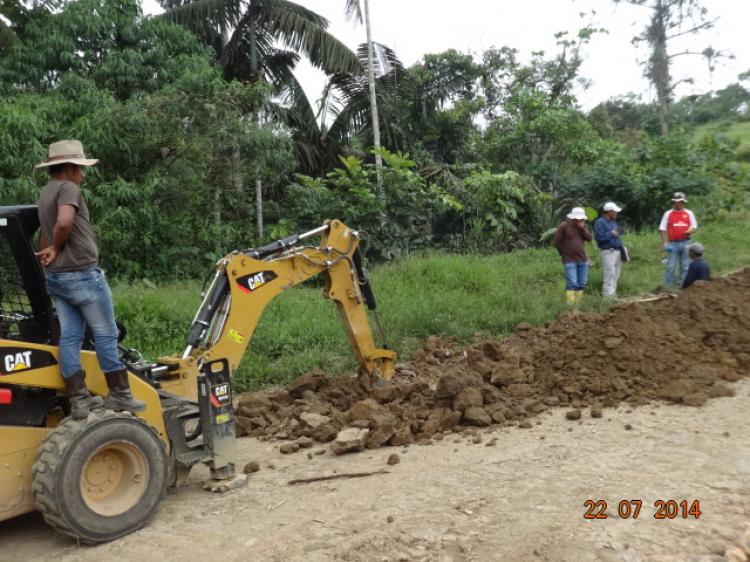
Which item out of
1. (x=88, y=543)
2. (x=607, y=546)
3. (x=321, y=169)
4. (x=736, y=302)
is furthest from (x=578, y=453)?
(x=321, y=169)

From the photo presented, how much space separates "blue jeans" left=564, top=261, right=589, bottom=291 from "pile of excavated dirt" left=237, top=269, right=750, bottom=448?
2861 millimetres

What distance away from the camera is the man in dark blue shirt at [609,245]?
11.1 meters

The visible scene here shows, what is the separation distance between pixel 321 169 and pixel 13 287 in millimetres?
15051

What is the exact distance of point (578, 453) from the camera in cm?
509

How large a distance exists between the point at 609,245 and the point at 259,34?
1066 cm

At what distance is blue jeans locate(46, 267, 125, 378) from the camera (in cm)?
402

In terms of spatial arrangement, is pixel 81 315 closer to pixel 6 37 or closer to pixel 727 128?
pixel 6 37

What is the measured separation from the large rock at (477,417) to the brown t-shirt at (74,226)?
132 inches

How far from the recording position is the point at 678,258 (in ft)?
38.5

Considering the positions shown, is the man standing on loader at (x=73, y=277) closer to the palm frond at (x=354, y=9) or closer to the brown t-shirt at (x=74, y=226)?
the brown t-shirt at (x=74, y=226)

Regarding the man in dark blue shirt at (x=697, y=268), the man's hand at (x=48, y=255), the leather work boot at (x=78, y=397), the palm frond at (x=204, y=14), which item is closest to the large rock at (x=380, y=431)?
the leather work boot at (x=78, y=397)

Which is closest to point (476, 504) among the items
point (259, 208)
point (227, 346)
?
point (227, 346)

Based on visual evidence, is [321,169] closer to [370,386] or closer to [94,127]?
[94,127]

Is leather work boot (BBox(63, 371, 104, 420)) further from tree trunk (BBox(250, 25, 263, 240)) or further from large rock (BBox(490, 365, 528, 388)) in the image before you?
tree trunk (BBox(250, 25, 263, 240))
